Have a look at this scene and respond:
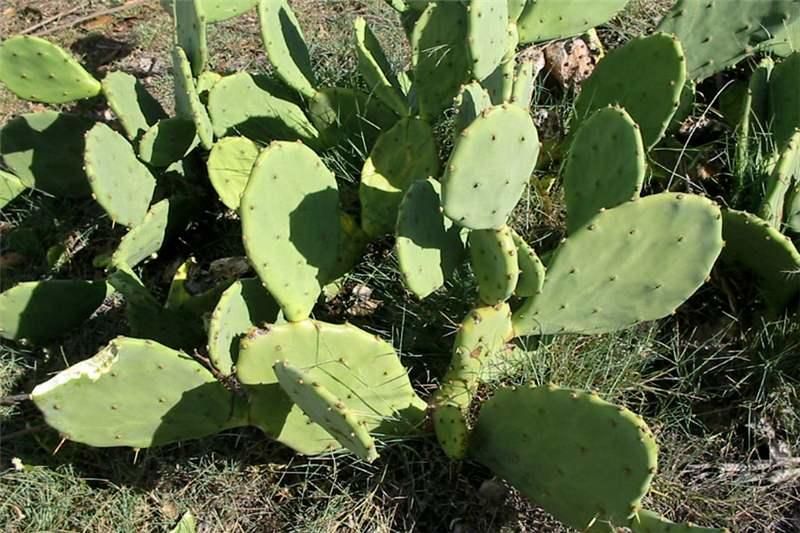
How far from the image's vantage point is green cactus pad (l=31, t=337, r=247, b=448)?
1693mm

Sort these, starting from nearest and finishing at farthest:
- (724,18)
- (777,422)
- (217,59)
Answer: (777,422) < (724,18) < (217,59)

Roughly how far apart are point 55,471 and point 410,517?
814 mm

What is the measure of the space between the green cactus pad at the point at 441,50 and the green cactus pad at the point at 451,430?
80 centimetres

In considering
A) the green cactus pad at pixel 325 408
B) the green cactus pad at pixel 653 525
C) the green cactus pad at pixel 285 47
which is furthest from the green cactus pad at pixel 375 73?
the green cactus pad at pixel 653 525

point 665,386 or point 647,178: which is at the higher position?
point 647,178

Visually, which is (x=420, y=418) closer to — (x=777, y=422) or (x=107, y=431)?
(x=107, y=431)

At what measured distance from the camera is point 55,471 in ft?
6.69

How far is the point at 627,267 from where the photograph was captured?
5.64 feet

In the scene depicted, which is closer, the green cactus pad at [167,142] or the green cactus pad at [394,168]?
the green cactus pad at [394,168]

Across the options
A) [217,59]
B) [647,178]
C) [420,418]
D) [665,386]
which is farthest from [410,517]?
[217,59]

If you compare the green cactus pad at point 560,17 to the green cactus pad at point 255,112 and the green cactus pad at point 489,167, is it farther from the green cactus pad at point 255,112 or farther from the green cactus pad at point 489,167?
the green cactus pad at point 489,167

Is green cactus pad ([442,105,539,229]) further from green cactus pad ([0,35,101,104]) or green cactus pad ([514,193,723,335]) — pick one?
green cactus pad ([0,35,101,104])

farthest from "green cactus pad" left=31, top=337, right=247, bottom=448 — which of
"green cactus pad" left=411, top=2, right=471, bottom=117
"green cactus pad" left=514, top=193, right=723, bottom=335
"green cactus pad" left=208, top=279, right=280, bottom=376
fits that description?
"green cactus pad" left=411, top=2, right=471, bottom=117

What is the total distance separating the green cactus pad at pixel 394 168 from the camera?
2.06 meters
